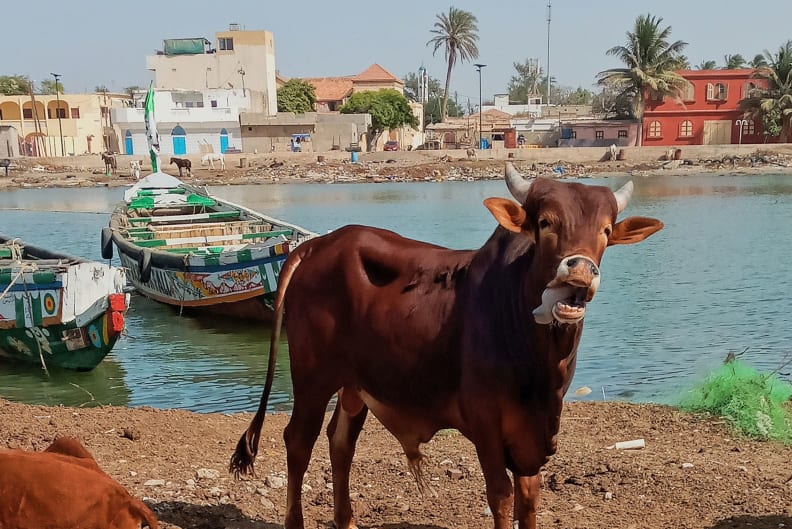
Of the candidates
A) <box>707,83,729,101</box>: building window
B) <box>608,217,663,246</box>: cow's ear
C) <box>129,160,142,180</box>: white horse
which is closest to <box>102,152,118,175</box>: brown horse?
<box>129,160,142,180</box>: white horse

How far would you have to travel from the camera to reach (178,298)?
1628 cm

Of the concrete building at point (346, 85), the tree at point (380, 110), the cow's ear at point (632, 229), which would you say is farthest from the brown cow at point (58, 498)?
the concrete building at point (346, 85)

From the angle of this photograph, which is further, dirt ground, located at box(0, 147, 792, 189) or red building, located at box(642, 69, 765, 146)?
red building, located at box(642, 69, 765, 146)

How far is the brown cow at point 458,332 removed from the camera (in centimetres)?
340

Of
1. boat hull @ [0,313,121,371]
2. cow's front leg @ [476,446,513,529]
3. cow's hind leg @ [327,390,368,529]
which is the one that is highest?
cow's front leg @ [476,446,513,529]

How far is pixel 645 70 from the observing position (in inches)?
2579

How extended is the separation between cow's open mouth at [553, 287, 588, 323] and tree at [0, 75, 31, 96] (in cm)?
9763

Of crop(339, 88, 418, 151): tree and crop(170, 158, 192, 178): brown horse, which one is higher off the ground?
crop(339, 88, 418, 151): tree

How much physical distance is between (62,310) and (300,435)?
7.93 m

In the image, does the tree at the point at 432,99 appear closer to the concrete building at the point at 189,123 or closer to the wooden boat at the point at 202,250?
the concrete building at the point at 189,123

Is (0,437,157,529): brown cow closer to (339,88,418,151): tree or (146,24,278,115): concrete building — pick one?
(339,88,418,151): tree

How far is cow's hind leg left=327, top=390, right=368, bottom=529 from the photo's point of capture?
480 cm

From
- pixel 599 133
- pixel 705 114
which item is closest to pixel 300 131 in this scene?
pixel 599 133

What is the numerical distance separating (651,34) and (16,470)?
70654 mm
